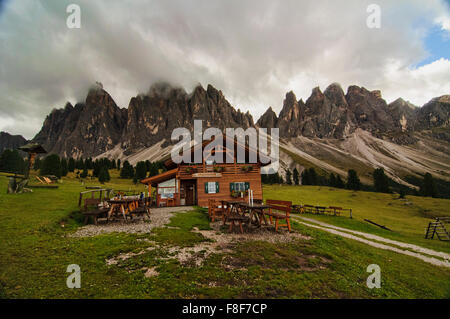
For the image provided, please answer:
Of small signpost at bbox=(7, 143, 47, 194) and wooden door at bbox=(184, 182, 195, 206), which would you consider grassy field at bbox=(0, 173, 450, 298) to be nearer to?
small signpost at bbox=(7, 143, 47, 194)

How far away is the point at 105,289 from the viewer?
4.17 metres

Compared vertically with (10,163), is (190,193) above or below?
below

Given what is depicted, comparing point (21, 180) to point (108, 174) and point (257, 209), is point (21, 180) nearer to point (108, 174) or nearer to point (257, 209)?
point (257, 209)

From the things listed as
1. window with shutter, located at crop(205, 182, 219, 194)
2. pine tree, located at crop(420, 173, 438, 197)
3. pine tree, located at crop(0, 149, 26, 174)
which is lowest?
pine tree, located at crop(420, 173, 438, 197)

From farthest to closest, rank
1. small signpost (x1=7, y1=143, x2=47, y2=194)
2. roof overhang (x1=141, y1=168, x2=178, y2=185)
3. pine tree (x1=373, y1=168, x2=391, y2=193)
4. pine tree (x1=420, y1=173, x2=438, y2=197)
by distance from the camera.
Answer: pine tree (x1=373, y1=168, x2=391, y2=193) < pine tree (x1=420, y1=173, x2=438, y2=197) < roof overhang (x1=141, y1=168, x2=178, y2=185) < small signpost (x1=7, y1=143, x2=47, y2=194)

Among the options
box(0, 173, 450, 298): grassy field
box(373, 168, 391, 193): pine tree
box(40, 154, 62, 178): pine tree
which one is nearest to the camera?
box(0, 173, 450, 298): grassy field

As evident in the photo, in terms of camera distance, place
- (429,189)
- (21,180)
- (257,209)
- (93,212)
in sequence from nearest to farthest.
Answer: (93,212)
(257,209)
(21,180)
(429,189)

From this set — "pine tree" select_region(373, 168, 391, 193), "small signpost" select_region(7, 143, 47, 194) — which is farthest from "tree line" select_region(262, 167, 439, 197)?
"small signpost" select_region(7, 143, 47, 194)

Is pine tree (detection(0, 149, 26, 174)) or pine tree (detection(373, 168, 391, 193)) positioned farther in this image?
pine tree (detection(373, 168, 391, 193))

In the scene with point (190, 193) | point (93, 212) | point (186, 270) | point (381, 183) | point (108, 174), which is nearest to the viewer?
point (186, 270)

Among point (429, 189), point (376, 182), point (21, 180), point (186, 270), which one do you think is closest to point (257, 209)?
point (186, 270)

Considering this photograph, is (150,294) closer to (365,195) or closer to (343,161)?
(365,195)

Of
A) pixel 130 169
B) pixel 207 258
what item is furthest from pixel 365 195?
pixel 130 169
